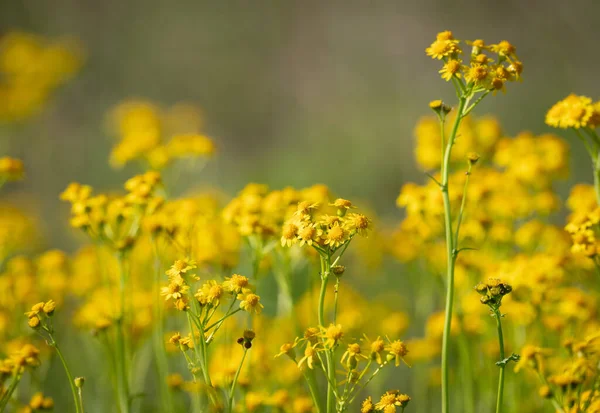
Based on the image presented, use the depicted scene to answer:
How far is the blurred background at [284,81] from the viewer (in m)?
4.63

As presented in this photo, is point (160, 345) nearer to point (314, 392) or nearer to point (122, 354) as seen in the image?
point (122, 354)

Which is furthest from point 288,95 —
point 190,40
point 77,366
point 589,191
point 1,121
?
point 589,191

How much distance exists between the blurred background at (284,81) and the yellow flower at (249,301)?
119 inches

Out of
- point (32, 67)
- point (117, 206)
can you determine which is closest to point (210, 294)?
point (117, 206)

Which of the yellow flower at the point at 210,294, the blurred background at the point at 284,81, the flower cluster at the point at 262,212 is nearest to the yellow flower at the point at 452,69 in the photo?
the flower cluster at the point at 262,212

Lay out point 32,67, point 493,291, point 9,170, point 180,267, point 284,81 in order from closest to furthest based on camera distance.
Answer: point 493,291 < point 180,267 < point 9,170 < point 32,67 < point 284,81

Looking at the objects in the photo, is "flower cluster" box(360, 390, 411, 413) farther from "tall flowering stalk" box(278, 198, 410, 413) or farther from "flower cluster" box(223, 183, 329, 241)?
"flower cluster" box(223, 183, 329, 241)

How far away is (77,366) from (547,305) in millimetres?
1551

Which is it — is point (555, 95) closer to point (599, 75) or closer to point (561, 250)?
point (599, 75)

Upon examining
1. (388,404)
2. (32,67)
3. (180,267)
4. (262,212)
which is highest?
(32,67)

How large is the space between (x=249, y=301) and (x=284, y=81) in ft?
16.5

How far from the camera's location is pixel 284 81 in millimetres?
5980

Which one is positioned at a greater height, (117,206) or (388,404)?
(117,206)

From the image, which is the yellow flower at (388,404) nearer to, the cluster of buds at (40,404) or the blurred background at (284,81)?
the cluster of buds at (40,404)
